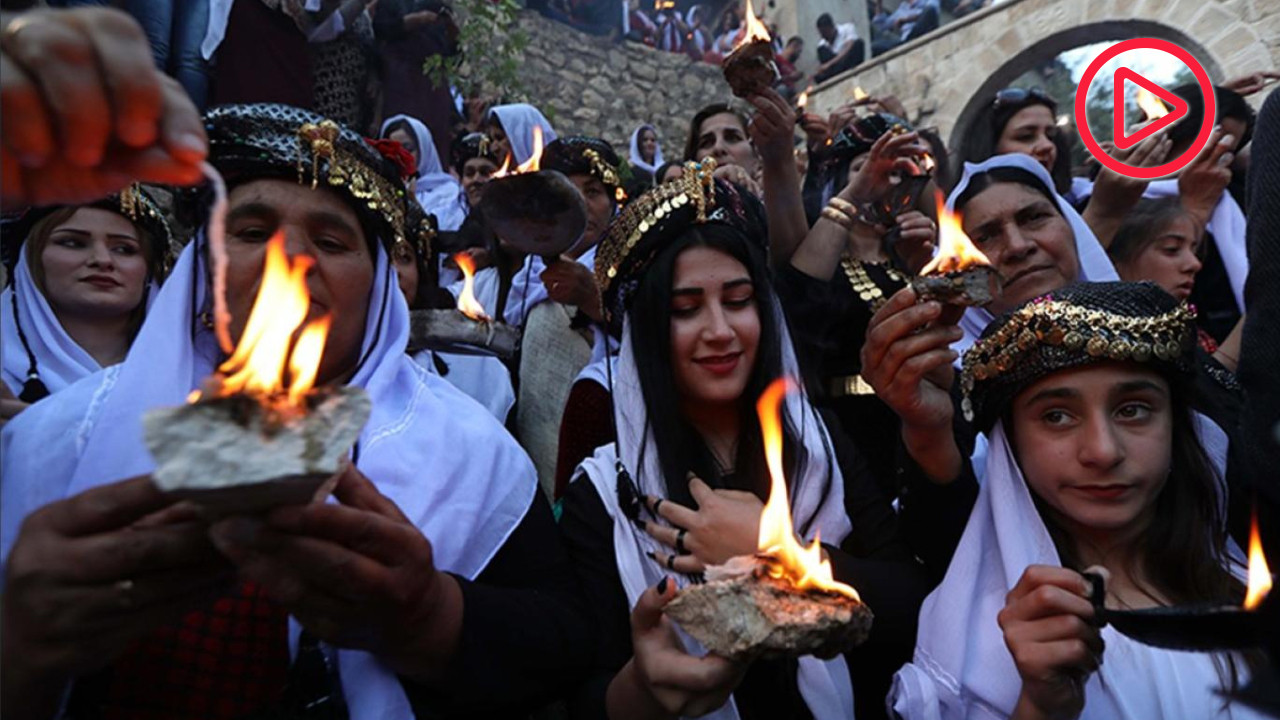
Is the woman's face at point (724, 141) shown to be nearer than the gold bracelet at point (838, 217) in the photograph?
No

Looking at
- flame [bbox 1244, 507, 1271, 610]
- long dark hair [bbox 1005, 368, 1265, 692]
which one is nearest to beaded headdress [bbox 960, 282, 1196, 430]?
long dark hair [bbox 1005, 368, 1265, 692]

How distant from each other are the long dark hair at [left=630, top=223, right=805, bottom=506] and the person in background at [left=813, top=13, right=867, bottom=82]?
48.7 feet

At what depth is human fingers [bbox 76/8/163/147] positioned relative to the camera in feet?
3.60

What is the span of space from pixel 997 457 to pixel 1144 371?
0.47 meters

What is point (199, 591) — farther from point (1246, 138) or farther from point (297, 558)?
point (1246, 138)

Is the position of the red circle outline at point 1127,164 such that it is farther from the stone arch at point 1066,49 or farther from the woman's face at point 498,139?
the stone arch at point 1066,49

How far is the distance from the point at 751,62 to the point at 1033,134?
2.79m

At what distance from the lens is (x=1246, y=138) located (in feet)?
18.4

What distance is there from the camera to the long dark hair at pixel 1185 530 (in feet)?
7.60

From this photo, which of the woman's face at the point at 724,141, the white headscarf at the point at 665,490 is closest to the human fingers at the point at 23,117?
the white headscarf at the point at 665,490

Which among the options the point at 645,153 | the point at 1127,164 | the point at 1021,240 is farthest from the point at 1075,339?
the point at 645,153

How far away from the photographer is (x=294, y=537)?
1.28 meters

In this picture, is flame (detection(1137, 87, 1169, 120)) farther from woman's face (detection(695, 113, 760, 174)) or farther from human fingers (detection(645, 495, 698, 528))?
human fingers (detection(645, 495, 698, 528))

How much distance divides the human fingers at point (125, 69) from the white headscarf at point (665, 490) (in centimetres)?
168
